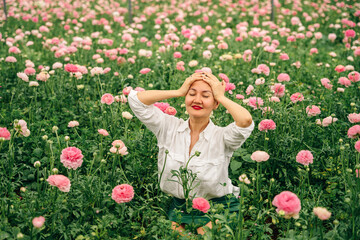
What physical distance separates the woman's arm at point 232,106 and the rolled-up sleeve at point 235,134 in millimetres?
29

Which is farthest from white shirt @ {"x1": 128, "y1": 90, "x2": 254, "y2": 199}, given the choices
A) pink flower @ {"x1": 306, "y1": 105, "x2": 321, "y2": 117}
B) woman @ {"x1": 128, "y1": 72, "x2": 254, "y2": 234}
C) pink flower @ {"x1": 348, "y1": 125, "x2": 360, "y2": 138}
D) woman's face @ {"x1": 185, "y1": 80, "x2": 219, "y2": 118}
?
pink flower @ {"x1": 306, "y1": 105, "x2": 321, "y2": 117}

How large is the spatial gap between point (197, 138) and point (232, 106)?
1.05 ft

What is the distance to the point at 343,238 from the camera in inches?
73.3

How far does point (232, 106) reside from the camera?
2133 millimetres

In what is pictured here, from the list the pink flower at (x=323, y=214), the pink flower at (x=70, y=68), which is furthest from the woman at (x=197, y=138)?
the pink flower at (x=70, y=68)

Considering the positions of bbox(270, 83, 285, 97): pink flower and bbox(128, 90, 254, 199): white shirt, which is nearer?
bbox(128, 90, 254, 199): white shirt

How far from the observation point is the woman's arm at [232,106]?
2.06 meters

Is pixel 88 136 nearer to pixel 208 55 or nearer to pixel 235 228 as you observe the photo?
pixel 235 228

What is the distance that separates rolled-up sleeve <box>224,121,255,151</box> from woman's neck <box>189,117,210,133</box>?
168mm

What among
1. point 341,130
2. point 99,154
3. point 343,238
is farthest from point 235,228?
point 341,130

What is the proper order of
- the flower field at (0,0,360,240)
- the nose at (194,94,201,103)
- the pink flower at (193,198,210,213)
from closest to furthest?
the pink flower at (193,198,210,213)
the flower field at (0,0,360,240)
the nose at (194,94,201,103)

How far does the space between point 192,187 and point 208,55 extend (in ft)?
8.82

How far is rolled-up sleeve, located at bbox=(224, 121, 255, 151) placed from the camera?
2.09 metres

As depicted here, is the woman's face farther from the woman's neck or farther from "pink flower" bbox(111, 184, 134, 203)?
"pink flower" bbox(111, 184, 134, 203)
